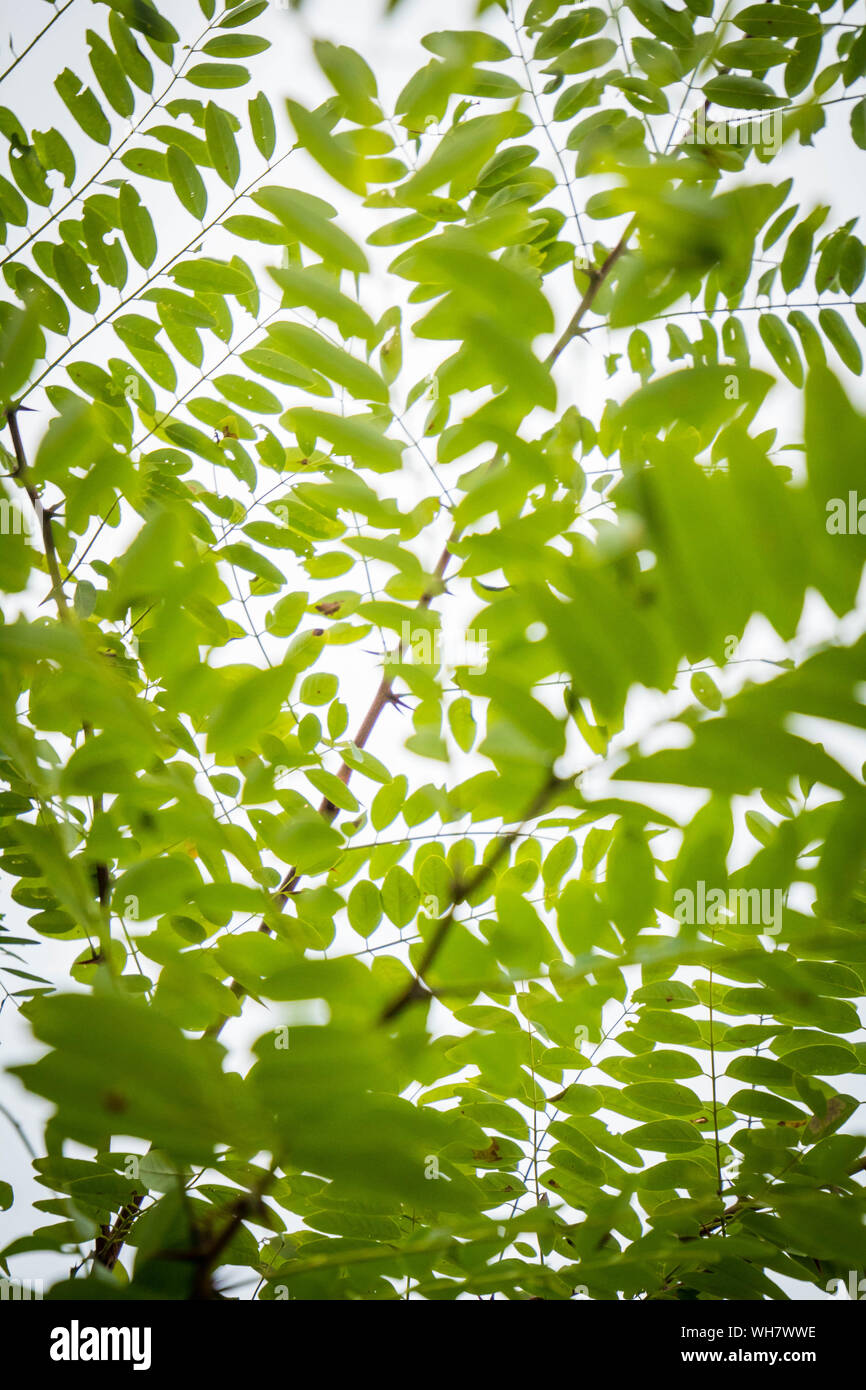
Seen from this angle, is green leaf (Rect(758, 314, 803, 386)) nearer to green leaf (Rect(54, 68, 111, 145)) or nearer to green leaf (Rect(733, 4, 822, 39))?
green leaf (Rect(733, 4, 822, 39))

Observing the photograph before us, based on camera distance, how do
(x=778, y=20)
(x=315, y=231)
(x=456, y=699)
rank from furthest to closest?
(x=778, y=20) → (x=456, y=699) → (x=315, y=231)

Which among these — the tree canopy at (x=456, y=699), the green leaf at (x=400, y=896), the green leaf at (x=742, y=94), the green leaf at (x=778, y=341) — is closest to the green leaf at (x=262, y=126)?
the tree canopy at (x=456, y=699)

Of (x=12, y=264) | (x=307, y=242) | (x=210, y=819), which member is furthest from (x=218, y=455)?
→ (x=210, y=819)

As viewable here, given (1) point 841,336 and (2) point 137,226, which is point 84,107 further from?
(1) point 841,336

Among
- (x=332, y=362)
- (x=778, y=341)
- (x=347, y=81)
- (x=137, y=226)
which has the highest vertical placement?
(x=137, y=226)

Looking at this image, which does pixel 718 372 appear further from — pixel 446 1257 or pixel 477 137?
pixel 446 1257

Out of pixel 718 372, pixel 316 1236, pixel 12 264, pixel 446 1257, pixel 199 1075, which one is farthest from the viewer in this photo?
pixel 12 264

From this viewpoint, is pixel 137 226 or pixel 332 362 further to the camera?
pixel 137 226

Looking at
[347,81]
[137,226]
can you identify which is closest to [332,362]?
[347,81]

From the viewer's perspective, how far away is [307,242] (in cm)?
50

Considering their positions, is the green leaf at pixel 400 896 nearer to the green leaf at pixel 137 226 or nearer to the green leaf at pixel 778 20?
the green leaf at pixel 137 226

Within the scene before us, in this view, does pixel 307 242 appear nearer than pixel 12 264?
Yes

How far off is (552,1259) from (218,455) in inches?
43.3

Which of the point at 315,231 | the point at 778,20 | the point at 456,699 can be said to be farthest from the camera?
the point at 778,20
